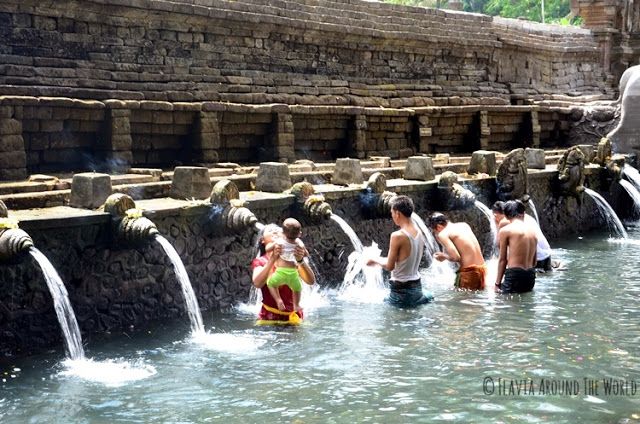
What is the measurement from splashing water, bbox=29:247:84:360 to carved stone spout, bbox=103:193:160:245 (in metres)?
0.74

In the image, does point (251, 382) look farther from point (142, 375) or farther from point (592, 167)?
Answer: point (592, 167)

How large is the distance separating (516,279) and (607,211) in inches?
276

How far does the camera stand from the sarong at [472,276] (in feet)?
33.5

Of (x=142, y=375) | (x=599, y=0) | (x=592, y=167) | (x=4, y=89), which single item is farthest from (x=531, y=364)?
(x=599, y=0)

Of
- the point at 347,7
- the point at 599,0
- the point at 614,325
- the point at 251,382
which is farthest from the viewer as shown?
the point at 599,0

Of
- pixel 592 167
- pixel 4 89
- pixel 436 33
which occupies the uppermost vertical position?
pixel 436 33

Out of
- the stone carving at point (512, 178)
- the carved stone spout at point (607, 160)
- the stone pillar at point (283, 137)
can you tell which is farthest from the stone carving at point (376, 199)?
the carved stone spout at point (607, 160)

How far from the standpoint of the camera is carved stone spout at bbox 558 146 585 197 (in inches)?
601

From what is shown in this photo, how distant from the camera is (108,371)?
23.7 feet

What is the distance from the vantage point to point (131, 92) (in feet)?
42.1

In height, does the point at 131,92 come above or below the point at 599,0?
below

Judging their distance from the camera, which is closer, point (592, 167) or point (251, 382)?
point (251, 382)

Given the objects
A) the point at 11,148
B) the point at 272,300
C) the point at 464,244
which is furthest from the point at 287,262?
the point at 11,148

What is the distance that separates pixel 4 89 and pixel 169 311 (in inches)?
160
